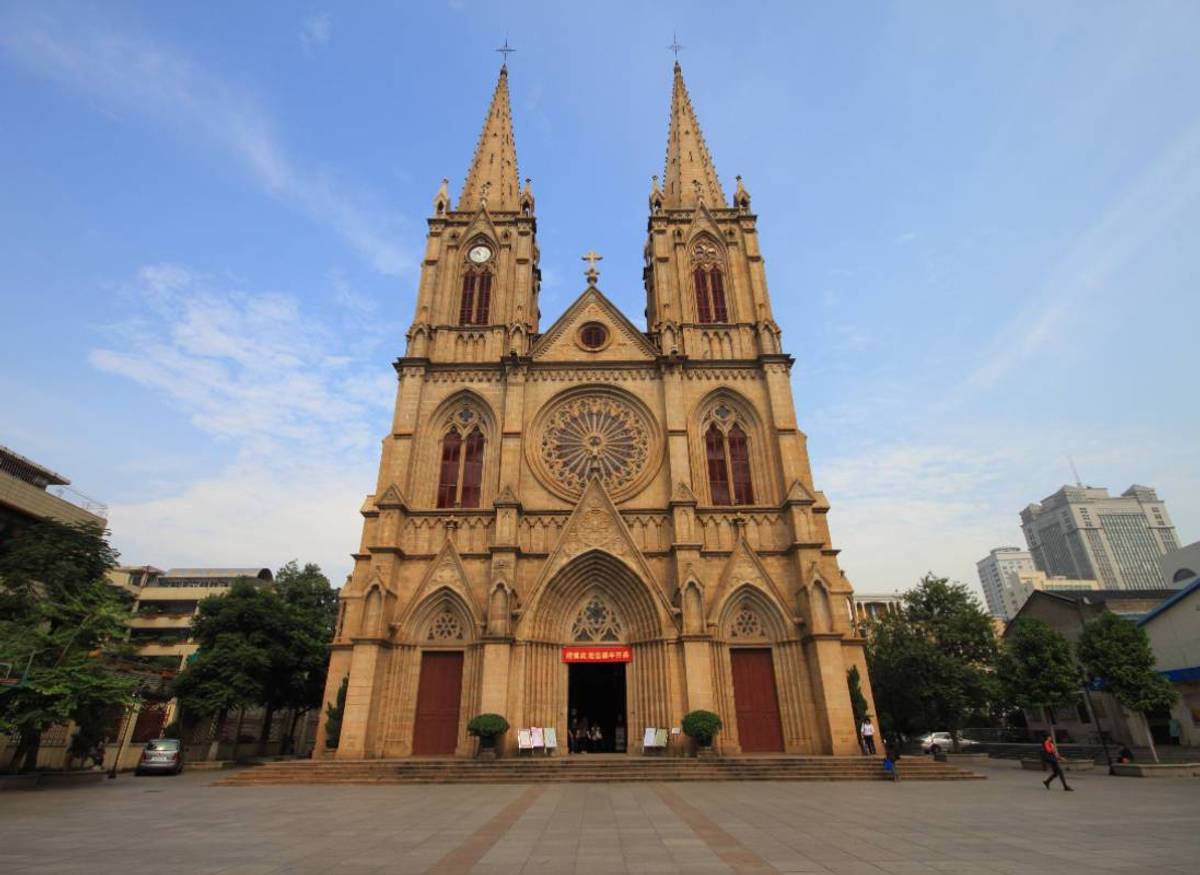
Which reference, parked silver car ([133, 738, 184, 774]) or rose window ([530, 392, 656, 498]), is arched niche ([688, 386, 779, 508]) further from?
parked silver car ([133, 738, 184, 774])

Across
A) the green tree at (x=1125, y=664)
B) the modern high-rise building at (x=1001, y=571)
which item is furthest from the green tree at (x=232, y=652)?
the modern high-rise building at (x=1001, y=571)

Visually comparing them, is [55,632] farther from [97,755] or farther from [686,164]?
[686,164]

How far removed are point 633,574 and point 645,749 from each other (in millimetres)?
6130

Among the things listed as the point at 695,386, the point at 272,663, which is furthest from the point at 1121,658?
the point at 272,663

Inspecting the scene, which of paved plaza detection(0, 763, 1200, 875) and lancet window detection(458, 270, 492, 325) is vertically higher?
lancet window detection(458, 270, 492, 325)

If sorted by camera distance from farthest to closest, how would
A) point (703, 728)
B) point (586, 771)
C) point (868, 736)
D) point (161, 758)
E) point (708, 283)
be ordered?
point (708, 283) → point (161, 758) → point (868, 736) → point (703, 728) → point (586, 771)

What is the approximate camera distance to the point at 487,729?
65.3 ft

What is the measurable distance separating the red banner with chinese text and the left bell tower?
13663 millimetres

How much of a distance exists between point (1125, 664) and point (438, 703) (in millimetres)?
23883

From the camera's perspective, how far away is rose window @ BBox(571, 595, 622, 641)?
23.8 m

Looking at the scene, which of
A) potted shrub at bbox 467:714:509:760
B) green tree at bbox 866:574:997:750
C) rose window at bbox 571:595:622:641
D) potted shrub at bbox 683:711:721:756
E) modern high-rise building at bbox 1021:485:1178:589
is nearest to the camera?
potted shrub at bbox 683:711:721:756

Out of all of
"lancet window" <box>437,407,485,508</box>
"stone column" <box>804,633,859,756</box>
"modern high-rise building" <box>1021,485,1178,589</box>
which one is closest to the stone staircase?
"stone column" <box>804,633,859,756</box>

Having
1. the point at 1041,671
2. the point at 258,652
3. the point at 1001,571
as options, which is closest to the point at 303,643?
the point at 258,652

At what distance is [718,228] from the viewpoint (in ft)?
110
